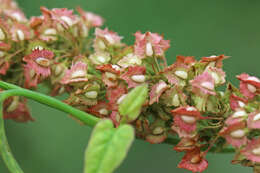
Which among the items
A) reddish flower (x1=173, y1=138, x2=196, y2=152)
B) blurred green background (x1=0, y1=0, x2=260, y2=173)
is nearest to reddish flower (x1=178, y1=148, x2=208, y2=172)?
reddish flower (x1=173, y1=138, x2=196, y2=152)

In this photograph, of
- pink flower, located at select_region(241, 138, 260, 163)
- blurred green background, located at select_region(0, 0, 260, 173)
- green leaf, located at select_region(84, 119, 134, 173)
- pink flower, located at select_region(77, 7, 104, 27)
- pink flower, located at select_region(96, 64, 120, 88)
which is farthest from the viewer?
blurred green background, located at select_region(0, 0, 260, 173)

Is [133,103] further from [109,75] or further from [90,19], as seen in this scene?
[90,19]

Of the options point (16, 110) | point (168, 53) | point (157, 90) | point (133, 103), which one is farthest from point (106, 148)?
point (168, 53)

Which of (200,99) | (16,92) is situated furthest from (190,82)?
(16,92)

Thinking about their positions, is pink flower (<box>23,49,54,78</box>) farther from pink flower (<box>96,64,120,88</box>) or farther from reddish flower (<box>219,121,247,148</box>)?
reddish flower (<box>219,121,247,148</box>)

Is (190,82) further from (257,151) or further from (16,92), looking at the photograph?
(16,92)

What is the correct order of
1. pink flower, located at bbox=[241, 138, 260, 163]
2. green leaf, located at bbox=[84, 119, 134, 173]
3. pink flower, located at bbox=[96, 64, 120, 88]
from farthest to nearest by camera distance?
pink flower, located at bbox=[96, 64, 120, 88]
pink flower, located at bbox=[241, 138, 260, 163]
green leaf, located at bbox=[84, 119, 134, 173]

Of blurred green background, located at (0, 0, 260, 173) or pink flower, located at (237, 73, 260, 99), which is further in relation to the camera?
blurred green background, located at (0, 0, 260, 173)

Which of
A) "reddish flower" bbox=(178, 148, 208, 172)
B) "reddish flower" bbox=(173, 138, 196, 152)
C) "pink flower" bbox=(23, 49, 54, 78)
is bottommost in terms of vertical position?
"reddish flower" bbox=(178, 148, 208, 172)
